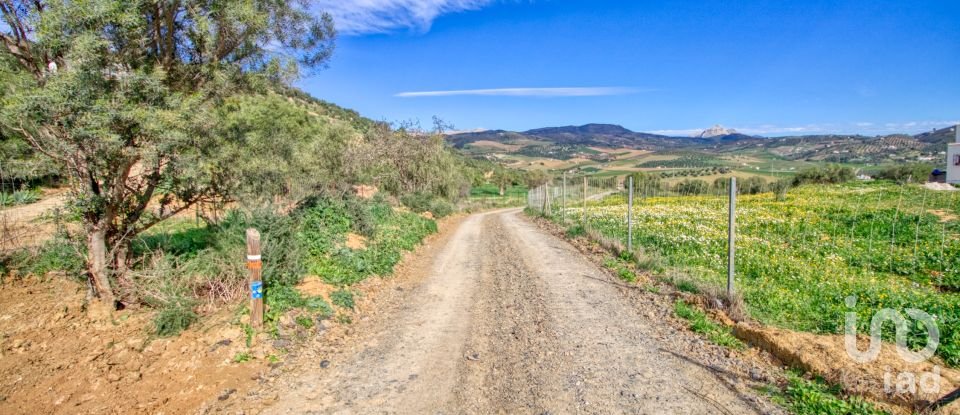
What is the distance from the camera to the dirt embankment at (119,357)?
4.28 metres

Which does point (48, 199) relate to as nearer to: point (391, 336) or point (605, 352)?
point (391, 336)

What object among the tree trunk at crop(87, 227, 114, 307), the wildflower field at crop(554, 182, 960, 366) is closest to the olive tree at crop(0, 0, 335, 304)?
the tree trunk at crop(87, 227, 114, 307)

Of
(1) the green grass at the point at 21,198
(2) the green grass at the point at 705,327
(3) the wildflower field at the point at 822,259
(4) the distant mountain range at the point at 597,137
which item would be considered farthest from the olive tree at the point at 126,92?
(4) the distant mountain range at the point at 597,137

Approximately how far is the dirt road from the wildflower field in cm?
194

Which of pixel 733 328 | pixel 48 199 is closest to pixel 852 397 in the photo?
pixel 733 328

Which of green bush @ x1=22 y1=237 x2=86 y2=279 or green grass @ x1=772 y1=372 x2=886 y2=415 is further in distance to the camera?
green bush @ x1=22 y1=237 x2=86 y2=279

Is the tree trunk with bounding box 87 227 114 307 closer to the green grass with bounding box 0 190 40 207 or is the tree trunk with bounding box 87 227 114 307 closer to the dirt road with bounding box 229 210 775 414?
the dirt road with bounding box 229 210 775 414

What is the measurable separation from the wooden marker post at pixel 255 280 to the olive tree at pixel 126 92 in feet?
3.44

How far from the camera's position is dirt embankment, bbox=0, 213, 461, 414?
4281 mm

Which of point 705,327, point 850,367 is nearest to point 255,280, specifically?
point 705,327

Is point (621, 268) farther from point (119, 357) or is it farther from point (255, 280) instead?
point (119, 357)

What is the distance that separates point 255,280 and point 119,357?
1.56 m

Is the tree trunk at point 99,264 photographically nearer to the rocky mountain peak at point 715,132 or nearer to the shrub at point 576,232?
the shrub at point 576,232

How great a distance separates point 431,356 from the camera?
5312 mm
